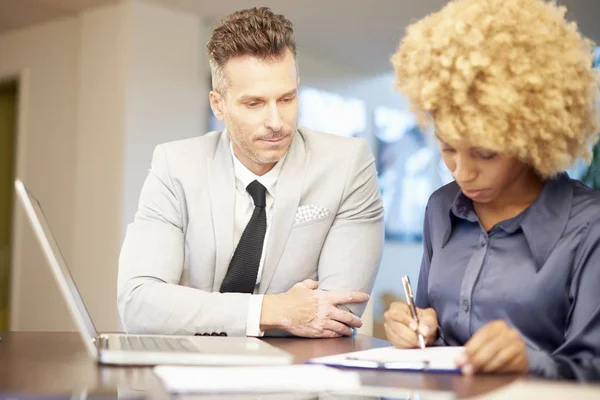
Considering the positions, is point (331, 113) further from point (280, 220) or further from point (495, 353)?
point (495, 353)

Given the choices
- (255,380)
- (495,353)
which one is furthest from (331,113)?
(255,380)

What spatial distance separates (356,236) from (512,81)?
3.05ft

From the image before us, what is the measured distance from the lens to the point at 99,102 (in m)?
6.34

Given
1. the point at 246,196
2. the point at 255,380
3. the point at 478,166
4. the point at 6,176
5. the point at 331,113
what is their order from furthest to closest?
the point at 331,113, the point at 6,176, the point at 246,196, the point at 478,166, the point at 255,380

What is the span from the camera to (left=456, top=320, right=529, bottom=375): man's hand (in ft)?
4.03

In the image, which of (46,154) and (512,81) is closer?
(512,81)

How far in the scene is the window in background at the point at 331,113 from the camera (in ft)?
25.2

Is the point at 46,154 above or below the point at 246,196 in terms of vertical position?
above

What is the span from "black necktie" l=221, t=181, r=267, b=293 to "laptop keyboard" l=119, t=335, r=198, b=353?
0.50 meters

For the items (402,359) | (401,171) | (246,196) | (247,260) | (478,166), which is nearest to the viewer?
(402,359)

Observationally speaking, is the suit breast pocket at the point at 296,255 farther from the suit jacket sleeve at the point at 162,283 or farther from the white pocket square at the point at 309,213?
the suit jacket sleeve at the point at 162,283

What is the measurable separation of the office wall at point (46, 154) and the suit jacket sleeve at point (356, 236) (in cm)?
472

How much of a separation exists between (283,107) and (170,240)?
0.53 m

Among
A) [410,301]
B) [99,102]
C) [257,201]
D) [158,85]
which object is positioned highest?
[158,85]
